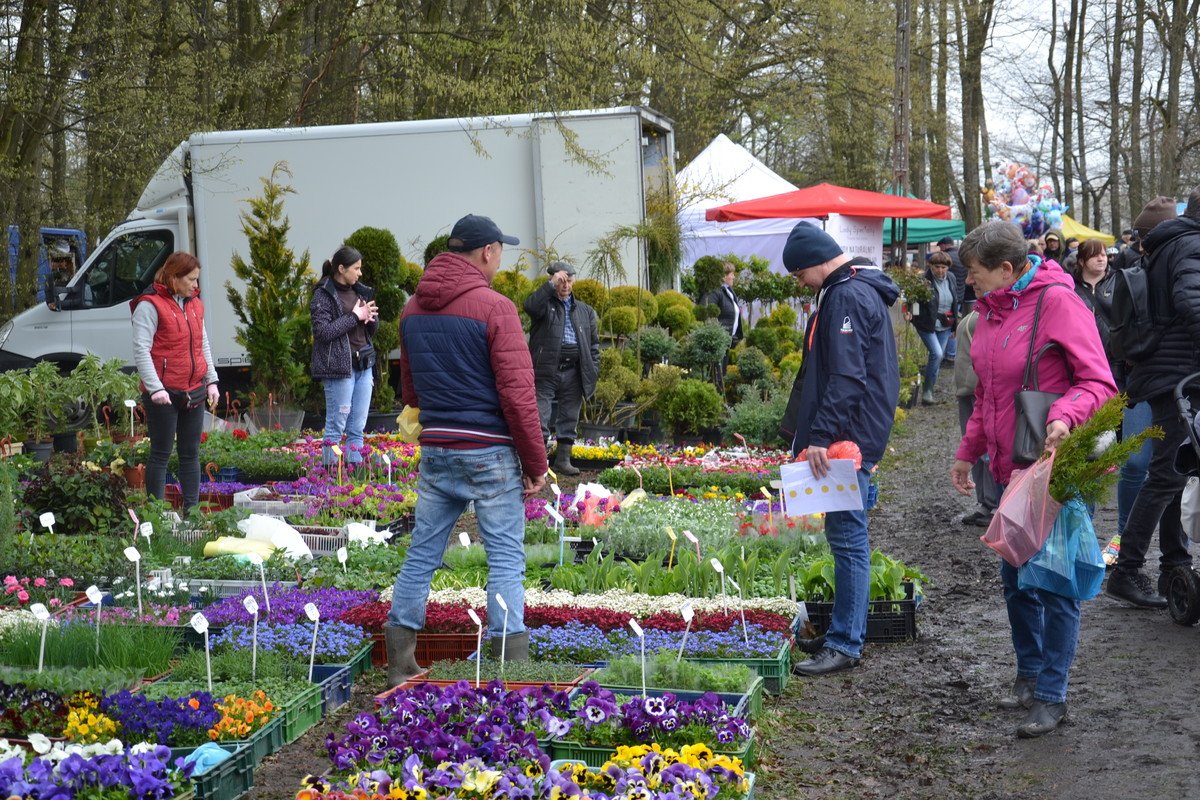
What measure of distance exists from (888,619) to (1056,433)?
6.41 feet

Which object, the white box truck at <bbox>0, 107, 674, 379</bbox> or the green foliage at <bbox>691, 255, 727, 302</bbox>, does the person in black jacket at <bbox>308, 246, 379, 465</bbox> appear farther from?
the green foliage at <bbox>691, 255, 727, 302</bbox>

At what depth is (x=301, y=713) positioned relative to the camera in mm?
4859

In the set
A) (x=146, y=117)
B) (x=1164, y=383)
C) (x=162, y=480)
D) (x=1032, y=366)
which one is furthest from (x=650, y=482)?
(x=146, y=117)

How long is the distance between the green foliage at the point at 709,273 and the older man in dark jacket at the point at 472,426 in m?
13.1

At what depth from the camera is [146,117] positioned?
14.4 metres

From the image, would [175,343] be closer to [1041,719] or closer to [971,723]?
[971,723]

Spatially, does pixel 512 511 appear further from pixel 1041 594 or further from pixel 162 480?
pixel 162 480

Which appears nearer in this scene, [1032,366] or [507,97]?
[1032,366]

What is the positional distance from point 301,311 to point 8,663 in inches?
356

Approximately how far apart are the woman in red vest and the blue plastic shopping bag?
5576 millimetres

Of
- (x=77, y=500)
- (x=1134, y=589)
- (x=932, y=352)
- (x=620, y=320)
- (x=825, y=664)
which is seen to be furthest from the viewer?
(x=932, y=352)

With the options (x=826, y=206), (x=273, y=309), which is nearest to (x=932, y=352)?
(x=826, y=206)

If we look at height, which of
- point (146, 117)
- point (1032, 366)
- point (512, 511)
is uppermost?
point (146, 117)

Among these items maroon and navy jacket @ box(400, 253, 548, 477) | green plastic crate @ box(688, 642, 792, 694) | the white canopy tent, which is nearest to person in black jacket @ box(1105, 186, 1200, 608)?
green plastic crate @ box(688, 642, 792, 694)
